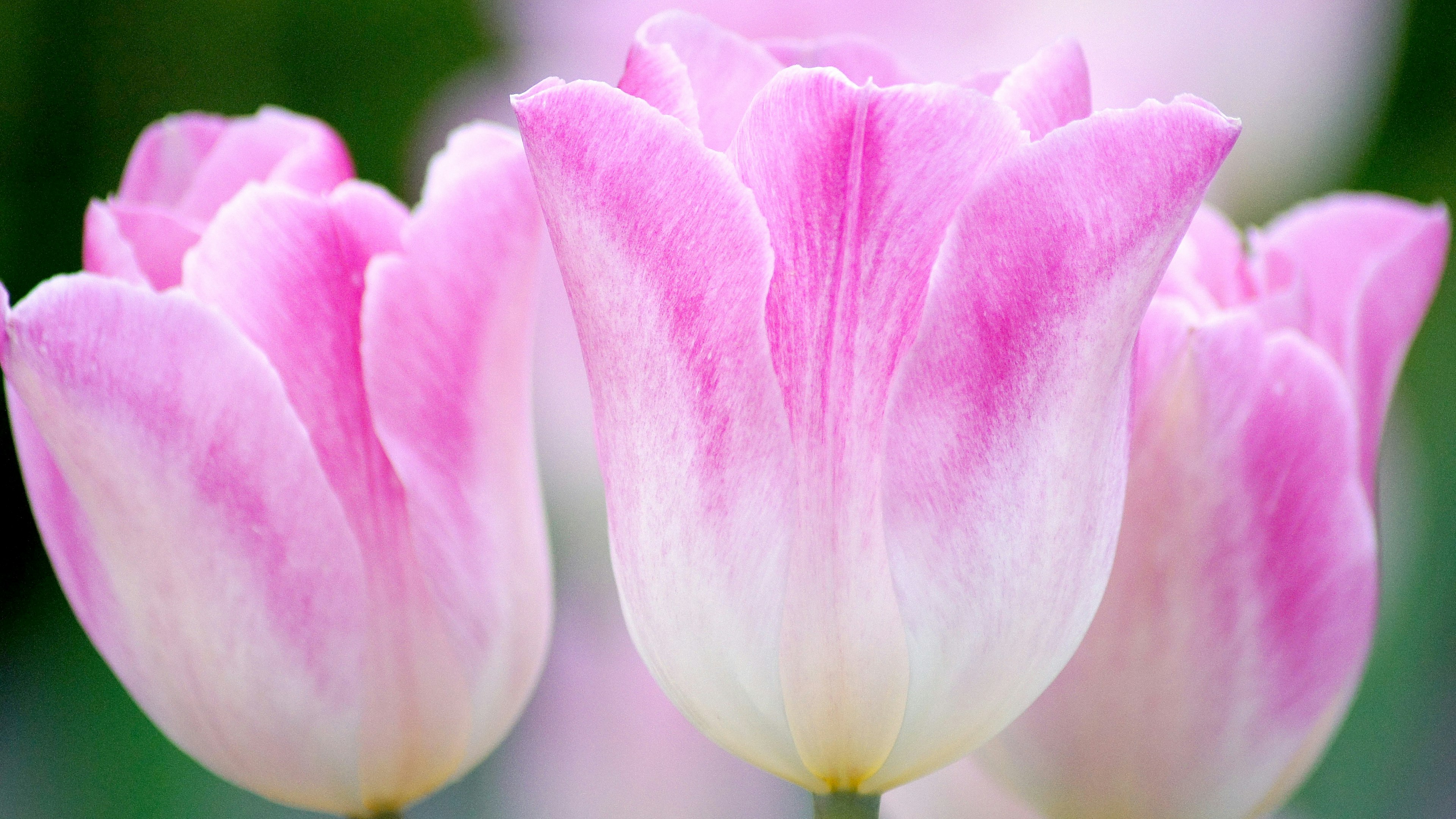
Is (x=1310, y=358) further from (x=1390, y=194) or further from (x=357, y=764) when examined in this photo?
(x=1390, y=194)

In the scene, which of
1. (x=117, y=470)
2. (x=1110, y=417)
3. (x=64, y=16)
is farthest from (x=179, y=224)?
(x=64, y=16)

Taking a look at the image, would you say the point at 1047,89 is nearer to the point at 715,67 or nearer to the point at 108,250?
the point at 715,67

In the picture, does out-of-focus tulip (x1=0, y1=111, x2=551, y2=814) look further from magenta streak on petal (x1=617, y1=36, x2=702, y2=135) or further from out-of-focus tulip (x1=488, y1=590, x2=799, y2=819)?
out-of-focus tulip (x1=488, y1=590, x2=799, y2=819)

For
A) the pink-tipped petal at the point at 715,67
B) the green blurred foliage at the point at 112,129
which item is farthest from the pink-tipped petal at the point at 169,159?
the green blurred foliage at the point at 112,129

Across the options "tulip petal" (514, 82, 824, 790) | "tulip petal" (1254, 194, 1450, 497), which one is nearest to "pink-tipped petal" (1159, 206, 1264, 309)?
"tulip petal" (1254, 194, 1450, 497)

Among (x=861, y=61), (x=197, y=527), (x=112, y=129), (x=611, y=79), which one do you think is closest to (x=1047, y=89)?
(x=861, y=61)

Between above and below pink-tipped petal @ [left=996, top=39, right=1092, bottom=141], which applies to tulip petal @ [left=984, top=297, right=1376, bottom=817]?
below

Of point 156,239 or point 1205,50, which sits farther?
point 1205,50

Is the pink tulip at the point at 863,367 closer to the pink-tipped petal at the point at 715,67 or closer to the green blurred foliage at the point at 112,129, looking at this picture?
the pink-tipped petal at the point at 715,67
